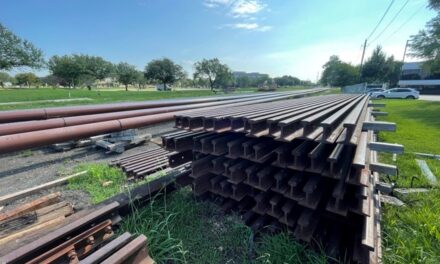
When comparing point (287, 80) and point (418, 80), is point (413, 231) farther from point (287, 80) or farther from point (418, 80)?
point (287, 80)

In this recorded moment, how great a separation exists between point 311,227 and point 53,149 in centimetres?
664

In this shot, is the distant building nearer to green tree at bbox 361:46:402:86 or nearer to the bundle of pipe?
green tree at bbox 361:46:402:86

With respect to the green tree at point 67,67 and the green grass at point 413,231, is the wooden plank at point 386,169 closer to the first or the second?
the green grass at point 413,231

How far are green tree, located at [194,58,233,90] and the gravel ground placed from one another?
172 ft

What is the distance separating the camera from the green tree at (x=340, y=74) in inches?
1869

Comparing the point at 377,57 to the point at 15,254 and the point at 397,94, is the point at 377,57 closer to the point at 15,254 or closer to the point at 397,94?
the point at 397,94

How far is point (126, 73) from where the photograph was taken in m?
53.1

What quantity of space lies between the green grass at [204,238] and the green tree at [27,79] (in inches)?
3657

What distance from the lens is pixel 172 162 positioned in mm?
2854

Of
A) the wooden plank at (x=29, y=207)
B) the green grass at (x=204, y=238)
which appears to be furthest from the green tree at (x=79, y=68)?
the green grass at (x=204, y=238)

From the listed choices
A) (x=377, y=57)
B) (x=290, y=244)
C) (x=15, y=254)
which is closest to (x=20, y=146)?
(x=15, y=254)

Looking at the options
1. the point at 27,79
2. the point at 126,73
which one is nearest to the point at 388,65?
the point at 126,73

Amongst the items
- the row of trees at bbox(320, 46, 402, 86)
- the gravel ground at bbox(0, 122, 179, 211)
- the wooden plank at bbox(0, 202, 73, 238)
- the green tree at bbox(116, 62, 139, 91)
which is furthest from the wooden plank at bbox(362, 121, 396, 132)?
the green tree at bbox(116, 62, 139, 91)

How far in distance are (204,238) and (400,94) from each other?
30193 mm
